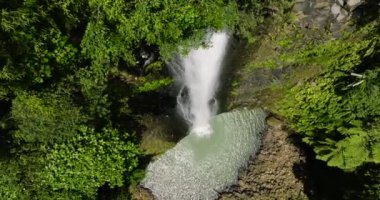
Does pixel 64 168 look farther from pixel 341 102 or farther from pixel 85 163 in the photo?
pixel 341 102

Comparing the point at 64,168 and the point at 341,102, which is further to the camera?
the point at 341,102

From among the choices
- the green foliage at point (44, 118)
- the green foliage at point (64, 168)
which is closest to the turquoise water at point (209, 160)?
the green foliage at point (64, 168)

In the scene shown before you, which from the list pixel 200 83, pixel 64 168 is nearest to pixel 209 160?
pixel 200 83

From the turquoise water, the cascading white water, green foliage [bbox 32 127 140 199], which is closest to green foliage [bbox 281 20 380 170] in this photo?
the turquoise water

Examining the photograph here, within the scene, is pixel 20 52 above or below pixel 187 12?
below

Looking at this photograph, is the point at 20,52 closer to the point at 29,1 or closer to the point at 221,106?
the point at 29,1

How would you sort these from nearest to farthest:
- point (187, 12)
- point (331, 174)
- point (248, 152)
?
point (187, 12), point (331, 174), point (248, 152)

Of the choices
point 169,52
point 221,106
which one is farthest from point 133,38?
point 221,106
